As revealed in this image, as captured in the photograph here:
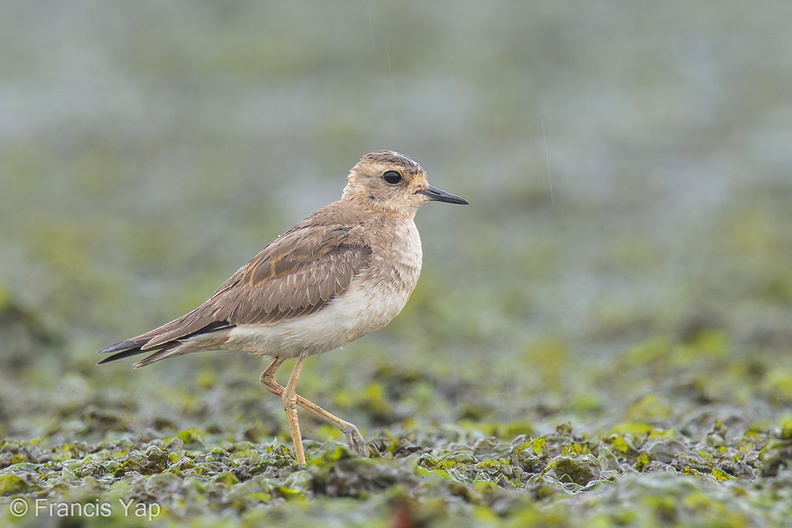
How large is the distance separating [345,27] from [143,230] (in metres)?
13.4

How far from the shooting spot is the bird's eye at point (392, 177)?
7.86 meters

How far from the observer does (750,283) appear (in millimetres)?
14039

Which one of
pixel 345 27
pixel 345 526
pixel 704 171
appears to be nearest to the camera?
pixel 345 526

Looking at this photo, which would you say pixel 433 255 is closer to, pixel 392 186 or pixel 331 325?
pixel 392 186

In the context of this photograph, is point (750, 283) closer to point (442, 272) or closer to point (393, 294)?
point (442, 272)

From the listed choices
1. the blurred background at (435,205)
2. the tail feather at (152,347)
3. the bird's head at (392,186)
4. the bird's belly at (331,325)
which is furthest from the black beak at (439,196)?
the blurred background at (435,205)

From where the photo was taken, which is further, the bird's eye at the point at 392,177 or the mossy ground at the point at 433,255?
the bird's eye at the point at 392,177

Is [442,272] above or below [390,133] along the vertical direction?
below

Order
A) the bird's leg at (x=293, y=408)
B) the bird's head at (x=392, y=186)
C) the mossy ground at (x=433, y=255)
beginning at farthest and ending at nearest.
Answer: the bird's head at (x=392, y=186)
the bird's leg at (x=293, y=408)
the mossy ground at (x=433, y=255)

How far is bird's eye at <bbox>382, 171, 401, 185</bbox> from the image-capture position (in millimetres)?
7863

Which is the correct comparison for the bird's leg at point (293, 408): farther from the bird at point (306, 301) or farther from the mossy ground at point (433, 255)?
Answer: the mossy ground at point (433, 255)

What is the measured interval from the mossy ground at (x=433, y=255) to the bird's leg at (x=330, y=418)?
8.4 inches

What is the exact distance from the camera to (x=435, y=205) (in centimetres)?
1886

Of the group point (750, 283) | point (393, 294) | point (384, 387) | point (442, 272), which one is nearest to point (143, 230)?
point (442, 272)
